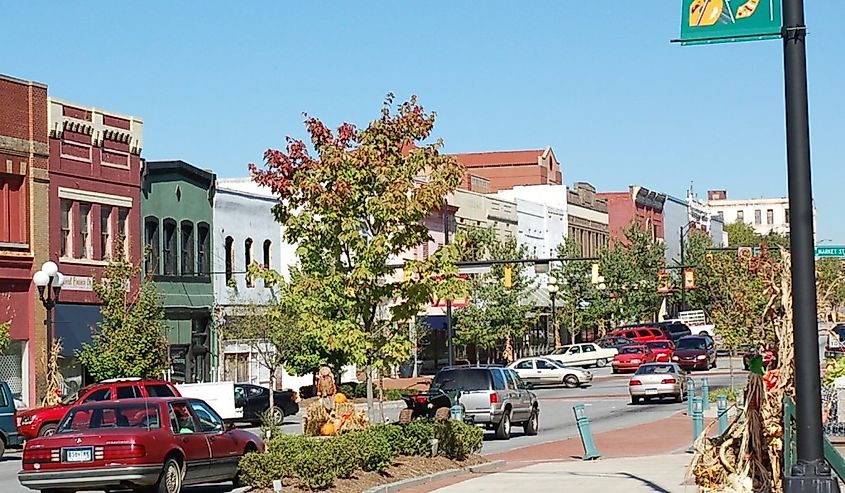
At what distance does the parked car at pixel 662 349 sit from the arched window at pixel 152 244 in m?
25.9

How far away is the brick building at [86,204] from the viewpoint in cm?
4288

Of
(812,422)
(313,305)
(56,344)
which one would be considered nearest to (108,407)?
(313,305)

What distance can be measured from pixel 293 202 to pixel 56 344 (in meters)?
20.1

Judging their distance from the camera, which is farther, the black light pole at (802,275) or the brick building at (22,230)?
the brick building at (22,230)

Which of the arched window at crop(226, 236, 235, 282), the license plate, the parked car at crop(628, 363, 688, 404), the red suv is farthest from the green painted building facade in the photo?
the license plate

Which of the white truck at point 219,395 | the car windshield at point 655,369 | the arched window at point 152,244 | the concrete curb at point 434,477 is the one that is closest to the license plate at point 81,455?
the concrete curb at point 434,477

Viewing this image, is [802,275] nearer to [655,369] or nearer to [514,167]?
[655,369]

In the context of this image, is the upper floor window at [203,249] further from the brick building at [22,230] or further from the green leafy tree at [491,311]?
the green leafy tree at [491,311]

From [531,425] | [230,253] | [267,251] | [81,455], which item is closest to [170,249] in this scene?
[230,253]

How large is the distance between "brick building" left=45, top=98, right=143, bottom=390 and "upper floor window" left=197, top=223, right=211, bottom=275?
4166 mm

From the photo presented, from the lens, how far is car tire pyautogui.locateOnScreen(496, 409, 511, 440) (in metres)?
32.2

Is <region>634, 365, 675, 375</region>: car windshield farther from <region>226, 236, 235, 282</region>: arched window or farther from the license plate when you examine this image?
the license plate

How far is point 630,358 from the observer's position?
222ft

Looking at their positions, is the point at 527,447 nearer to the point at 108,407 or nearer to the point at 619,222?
the point at 108,407
